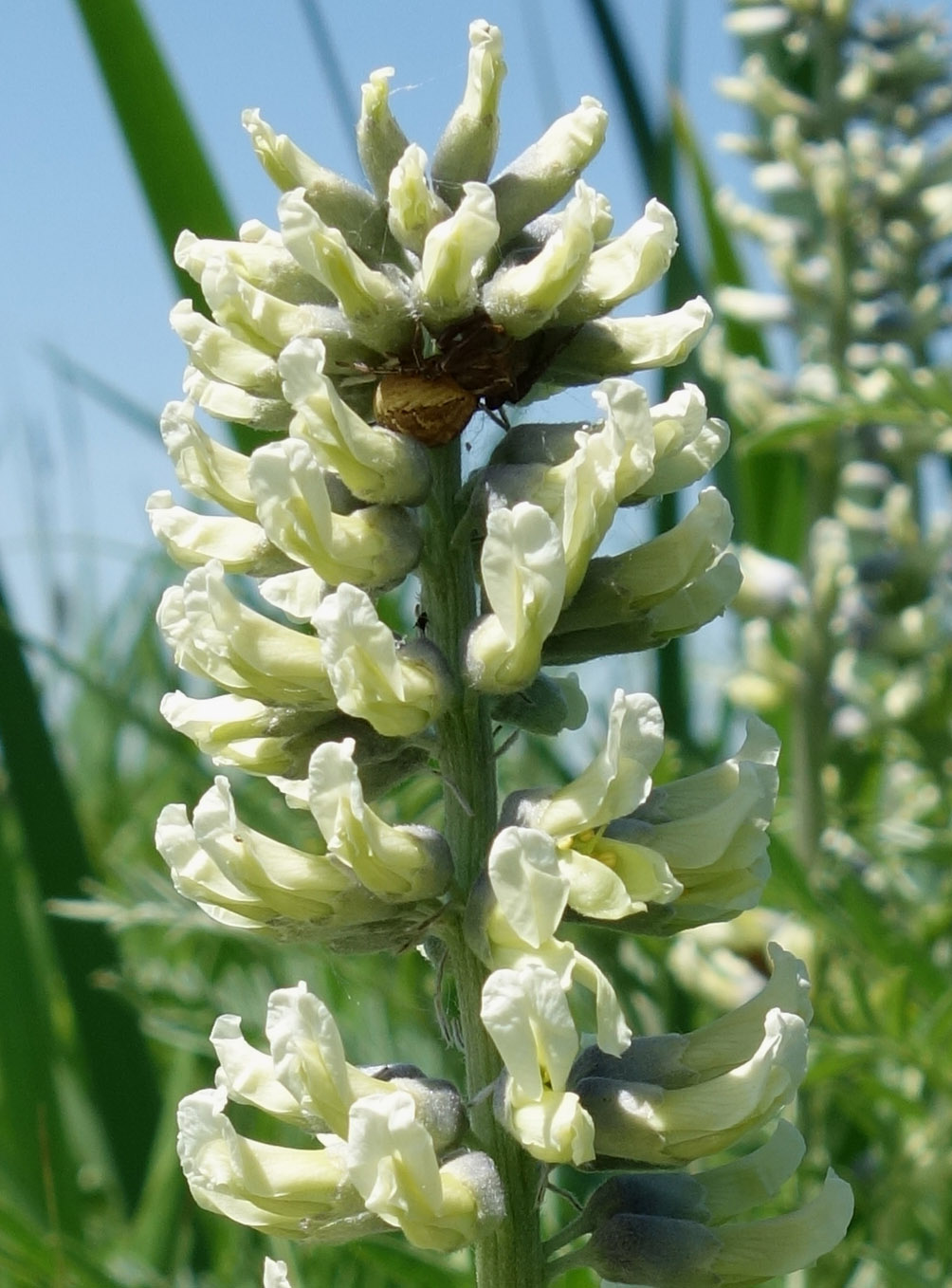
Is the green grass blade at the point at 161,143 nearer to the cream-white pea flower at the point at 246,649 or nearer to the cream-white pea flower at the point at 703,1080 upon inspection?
the cream-white pea flower at the point at 246,649

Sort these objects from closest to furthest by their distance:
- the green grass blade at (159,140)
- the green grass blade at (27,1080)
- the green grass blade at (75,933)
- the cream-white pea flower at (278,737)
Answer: the cream-white pea flower at (278,737) < the green grass blade at (27,1080) < the green grass blade at (75,933) < the green grass blade at (159,140)

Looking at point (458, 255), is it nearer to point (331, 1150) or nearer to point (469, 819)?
point (469, 819)

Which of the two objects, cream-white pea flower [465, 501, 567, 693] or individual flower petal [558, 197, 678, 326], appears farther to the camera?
individual flower petal [558, 197, 678, 326]

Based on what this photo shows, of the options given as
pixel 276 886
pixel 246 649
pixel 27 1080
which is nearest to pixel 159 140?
pixel 27 1080

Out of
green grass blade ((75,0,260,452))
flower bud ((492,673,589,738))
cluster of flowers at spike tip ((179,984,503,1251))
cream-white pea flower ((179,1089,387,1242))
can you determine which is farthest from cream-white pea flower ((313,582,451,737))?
green grass blade ((75,0,260,452))

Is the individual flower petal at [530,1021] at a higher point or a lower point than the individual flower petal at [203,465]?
lower

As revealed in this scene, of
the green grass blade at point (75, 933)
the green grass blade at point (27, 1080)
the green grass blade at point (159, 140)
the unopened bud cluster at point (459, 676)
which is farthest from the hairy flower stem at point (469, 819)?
the green grass blade at point (159, 140)

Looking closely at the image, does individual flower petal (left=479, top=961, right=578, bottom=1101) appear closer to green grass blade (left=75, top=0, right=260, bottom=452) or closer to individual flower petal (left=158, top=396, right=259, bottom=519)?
individual flower petal (left=158, top=396, right=259, bottom=519)
